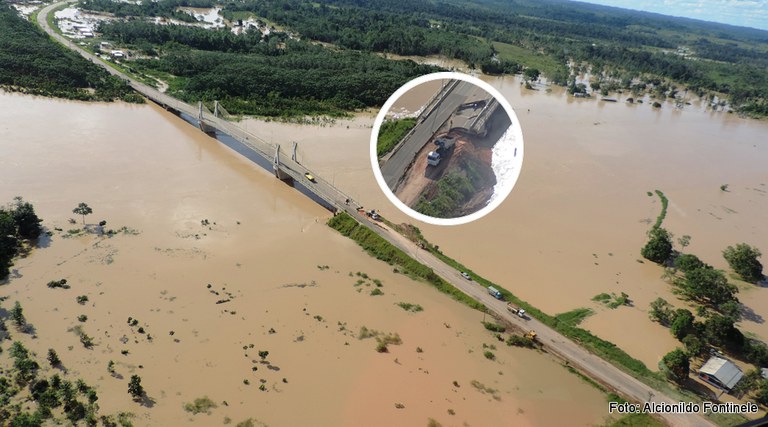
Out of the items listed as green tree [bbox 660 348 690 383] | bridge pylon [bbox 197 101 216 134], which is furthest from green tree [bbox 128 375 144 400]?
→ bridge pylon [bbox 197 101 216 134]

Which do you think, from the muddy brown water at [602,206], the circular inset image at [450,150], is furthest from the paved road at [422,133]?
the muddy brown water at [602,206]

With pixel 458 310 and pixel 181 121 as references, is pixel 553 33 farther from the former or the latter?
pixel 458 310

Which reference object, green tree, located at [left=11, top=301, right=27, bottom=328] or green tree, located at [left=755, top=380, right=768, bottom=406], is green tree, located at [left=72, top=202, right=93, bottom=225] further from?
green tree, located at [left=755, top=380, right=768, bottom=406]

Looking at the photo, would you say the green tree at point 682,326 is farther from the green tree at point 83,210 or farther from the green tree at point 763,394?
the green tree at point 83,210

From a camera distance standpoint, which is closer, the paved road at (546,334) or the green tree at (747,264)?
the paved road at (546,334)

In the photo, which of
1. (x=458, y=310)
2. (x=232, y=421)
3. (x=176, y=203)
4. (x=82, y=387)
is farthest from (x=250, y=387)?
(x=176, y=203)

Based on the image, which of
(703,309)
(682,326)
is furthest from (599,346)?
(703,309)

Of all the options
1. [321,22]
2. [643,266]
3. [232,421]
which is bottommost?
[232,421]
